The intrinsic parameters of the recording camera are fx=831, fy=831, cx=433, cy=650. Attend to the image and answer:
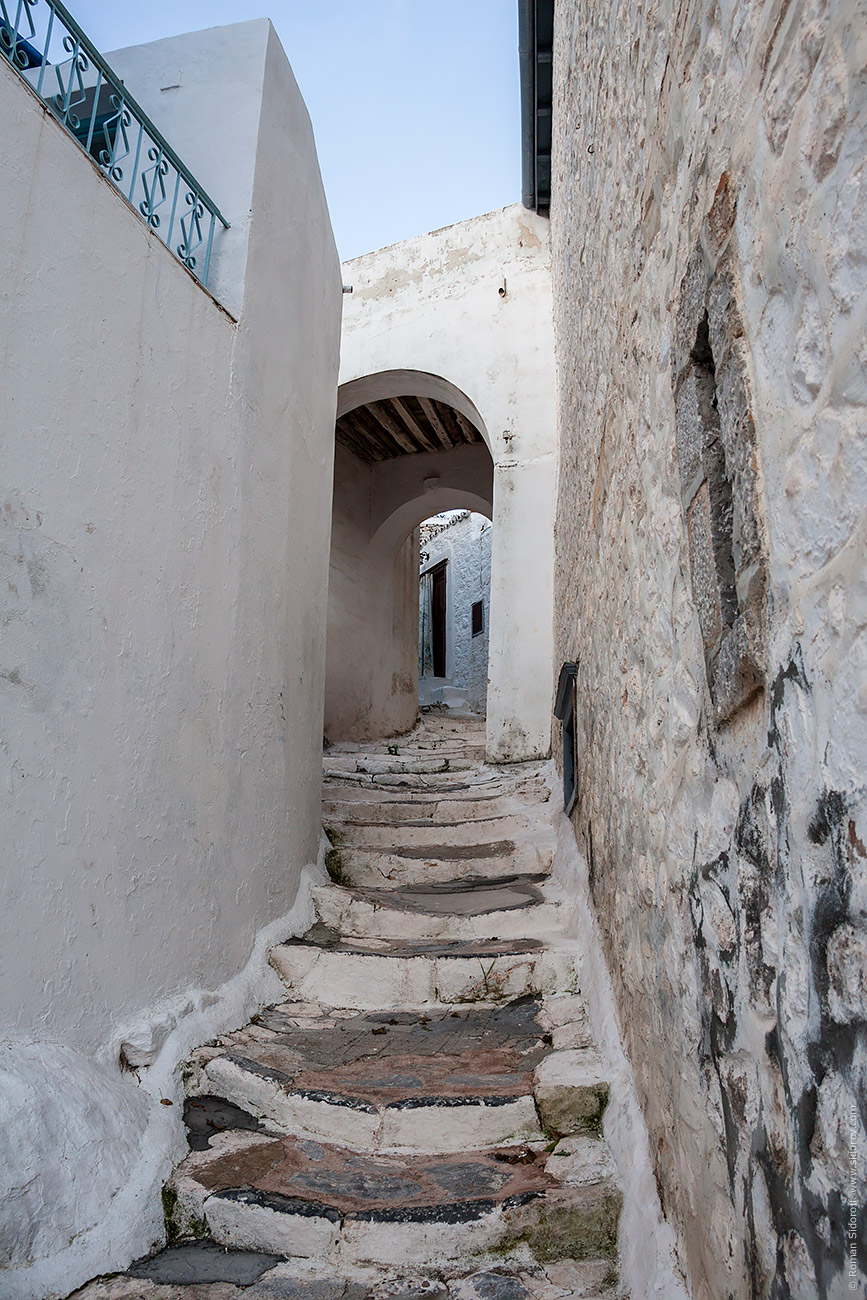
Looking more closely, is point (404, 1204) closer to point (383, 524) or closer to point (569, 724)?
point (569, 724)

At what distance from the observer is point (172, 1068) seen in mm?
2328

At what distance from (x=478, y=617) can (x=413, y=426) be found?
831 cm

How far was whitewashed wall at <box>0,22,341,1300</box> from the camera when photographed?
6.21 feet

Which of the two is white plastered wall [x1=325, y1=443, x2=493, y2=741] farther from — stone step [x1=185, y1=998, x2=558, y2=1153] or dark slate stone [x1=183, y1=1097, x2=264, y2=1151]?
dark slate stone [x1=183, y1=1097, x2=264, y2=1151]

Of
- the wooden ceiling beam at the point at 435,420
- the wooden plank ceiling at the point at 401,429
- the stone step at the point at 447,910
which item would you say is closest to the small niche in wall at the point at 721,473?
the stone step at the point at 447,910

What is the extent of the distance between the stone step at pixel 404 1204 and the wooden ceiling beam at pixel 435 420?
6958mm

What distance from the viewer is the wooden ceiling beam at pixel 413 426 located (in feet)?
26.6

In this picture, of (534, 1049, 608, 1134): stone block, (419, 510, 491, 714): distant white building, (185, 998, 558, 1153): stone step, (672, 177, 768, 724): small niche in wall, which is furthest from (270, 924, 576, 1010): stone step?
(419, 510, 491, 714): distant white building

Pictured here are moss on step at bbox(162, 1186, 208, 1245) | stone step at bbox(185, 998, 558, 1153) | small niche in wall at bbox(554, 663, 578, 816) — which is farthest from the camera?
small niche in wall at bbox(554, 663, 578, 816)

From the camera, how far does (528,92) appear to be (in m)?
6.17

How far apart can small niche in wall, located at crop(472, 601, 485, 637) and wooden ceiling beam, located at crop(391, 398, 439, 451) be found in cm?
747

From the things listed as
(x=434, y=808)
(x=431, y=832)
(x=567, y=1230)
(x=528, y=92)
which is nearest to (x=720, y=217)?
(x=567, y=1230)

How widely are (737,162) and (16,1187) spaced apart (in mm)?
2263

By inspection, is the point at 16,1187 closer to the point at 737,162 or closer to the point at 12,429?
the point at 12,429
